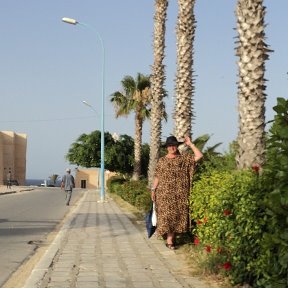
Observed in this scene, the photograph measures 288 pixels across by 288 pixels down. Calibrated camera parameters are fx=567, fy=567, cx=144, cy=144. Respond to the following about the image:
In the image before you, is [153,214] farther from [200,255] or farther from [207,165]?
[200,255]

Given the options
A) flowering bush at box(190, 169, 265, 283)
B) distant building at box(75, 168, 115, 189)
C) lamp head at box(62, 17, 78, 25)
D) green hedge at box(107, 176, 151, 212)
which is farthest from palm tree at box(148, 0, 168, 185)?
distant building at box(75, 168, 115, 189)

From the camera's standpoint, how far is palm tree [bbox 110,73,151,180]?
3778 cm

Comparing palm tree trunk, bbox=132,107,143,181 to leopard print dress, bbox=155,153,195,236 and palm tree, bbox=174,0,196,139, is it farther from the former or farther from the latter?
leopard print dress, bbox=155,153,195,236

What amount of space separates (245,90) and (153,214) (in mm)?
2701

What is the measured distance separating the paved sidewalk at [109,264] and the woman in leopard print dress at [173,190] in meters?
0.45

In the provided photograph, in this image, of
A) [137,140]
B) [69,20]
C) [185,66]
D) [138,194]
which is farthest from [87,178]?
[185,66]

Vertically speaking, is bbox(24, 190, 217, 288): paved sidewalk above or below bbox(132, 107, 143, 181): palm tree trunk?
below

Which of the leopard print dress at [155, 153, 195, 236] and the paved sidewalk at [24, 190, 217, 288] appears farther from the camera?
the leopard print dress at [155, 153, 195, 236]

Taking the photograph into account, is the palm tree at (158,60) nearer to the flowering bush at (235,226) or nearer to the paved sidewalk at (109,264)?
the paved sidewalk at (109,264)

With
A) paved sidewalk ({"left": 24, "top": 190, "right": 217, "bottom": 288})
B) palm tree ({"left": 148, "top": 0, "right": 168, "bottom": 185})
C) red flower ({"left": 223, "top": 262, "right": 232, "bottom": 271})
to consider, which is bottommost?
paved sidewalk ({"left": 24, "top": 190, "right": 217, "bottom": 288})

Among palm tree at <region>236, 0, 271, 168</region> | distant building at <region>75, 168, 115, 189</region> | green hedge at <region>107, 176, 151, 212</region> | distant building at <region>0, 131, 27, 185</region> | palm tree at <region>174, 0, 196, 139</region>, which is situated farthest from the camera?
distant building at <region>75, 168, 115, 189</region>

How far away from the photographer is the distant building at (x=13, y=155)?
103 m

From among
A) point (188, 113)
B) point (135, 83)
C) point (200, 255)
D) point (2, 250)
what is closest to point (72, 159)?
point (135, 83)

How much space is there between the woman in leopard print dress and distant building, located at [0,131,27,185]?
305 ft
